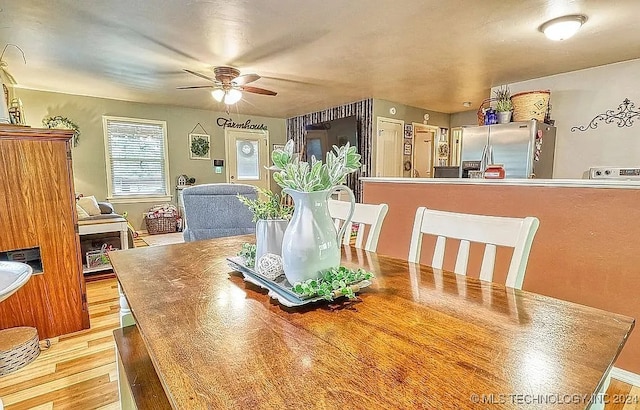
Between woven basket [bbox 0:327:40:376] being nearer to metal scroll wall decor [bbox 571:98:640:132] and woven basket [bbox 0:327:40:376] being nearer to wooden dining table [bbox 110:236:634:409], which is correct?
wooden dining table [bbox 110:236:634:409]

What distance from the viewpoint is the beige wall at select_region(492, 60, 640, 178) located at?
3.45 metres

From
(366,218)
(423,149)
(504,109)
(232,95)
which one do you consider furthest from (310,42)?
(423,149)

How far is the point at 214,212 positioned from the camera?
2799 mm

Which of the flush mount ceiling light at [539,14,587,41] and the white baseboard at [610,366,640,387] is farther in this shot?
the flush mount ceiling light at [539,14,587,41]

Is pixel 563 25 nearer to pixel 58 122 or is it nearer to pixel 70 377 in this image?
pixel 70 377

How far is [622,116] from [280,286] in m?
4.34

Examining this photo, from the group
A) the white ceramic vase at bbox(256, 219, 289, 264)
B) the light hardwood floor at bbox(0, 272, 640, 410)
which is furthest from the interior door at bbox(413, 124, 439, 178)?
the white ceramic vase at bbox(256, 219, 289, 264)

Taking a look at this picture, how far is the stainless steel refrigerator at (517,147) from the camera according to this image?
141 inches

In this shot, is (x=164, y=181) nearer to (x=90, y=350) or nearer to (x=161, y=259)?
(x=90, y=350)

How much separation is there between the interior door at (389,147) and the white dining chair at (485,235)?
14.5 ft

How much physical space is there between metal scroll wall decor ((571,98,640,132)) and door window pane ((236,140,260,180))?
5644 millimetres

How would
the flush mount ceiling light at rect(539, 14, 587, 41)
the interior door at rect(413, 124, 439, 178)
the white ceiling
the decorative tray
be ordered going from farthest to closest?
the interior door at rect(413, 124, 439, 178), the flush mount ceiling light at rect(539, 14, 587, 41), the white ceiling, the decorative tray

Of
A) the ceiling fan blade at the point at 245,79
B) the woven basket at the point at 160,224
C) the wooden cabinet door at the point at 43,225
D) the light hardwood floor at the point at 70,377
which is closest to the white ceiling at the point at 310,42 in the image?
the ceiling fan blade at the point at 245,79

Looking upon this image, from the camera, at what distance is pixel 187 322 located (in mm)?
782
